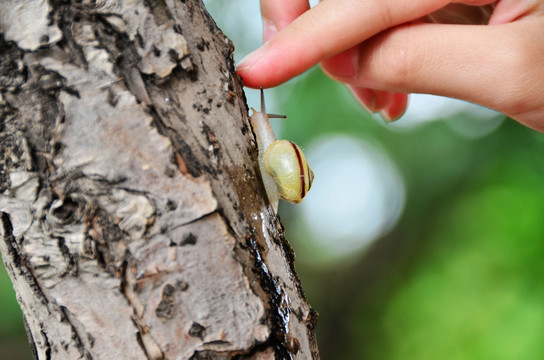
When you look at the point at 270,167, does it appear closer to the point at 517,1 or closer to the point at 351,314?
the point at 517,1

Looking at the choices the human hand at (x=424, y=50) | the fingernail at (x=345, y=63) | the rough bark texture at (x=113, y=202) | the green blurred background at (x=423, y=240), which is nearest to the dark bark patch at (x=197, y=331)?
the rough bark texture at (x=113, y=202)

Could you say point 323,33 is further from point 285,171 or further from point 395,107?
point 395,107

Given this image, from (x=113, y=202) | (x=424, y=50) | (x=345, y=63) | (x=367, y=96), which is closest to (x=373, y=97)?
(x=367, y=96)

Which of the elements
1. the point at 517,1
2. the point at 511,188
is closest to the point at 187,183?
Result: the point at 517,1

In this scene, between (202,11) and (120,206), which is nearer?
(120,206)

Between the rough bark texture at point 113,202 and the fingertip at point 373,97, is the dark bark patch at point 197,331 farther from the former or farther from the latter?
the fingertip at point 373,97

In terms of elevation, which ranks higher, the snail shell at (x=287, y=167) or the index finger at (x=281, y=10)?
the index finger at (x=281, y=10)

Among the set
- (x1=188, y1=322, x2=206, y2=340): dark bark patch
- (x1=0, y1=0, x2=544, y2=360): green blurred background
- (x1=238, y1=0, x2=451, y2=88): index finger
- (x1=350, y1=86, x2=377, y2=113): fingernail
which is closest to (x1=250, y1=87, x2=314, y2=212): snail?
(x1=238, y1=0, x2=451, y2=88): index finger
